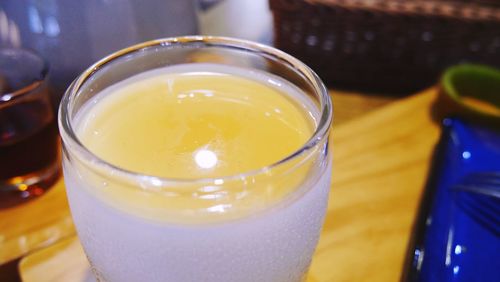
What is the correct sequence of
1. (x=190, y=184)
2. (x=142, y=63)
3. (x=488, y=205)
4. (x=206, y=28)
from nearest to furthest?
(x=190, y=184) < (x=142, y=63) < (x=488, y=205) < (x=206, y=28)

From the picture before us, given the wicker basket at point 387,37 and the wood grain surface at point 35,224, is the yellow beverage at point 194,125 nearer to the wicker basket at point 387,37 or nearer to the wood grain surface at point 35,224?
the wood grain surface at point 35,224

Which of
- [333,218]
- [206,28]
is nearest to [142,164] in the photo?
Result: [333,218]

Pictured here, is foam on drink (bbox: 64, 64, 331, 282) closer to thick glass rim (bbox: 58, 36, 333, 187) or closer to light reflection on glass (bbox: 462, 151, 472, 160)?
thick glass rim (bbox: 58, 36, 333, 187)

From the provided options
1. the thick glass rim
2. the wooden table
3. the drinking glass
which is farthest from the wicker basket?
the drinking glass

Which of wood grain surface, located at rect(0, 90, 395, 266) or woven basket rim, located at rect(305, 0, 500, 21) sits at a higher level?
woven basket rim, located at rect(305, 0, 500, 21)

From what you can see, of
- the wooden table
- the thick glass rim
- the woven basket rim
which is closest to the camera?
the thick glass rim

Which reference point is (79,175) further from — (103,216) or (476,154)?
(476,154)

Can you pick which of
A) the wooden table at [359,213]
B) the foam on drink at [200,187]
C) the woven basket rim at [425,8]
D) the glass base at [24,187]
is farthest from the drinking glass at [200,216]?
the woven basket rim at [425,8]
